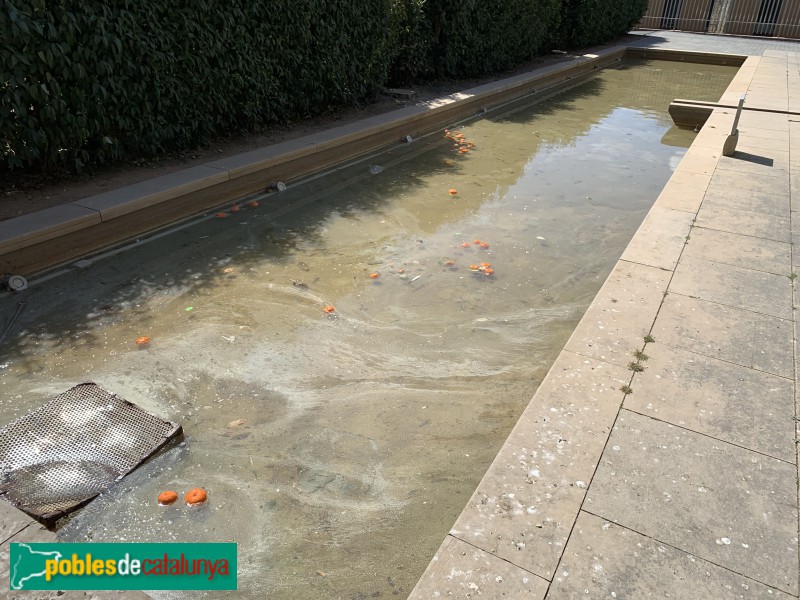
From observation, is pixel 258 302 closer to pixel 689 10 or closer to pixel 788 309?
pixel 788 309

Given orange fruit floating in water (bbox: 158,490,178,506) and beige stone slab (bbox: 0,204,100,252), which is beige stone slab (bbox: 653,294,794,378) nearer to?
orange fruit floating in water (bbox: 158,490,178,506)

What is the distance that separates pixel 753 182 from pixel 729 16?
994 inches

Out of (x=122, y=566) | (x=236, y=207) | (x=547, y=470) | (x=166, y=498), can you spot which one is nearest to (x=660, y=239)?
(x=547, y=470)

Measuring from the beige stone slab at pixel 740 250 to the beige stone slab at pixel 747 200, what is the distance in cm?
84

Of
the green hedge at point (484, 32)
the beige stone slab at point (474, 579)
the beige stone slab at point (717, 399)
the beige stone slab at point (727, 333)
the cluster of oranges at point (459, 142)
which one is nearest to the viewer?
the beige stone slab at point (474, 579)

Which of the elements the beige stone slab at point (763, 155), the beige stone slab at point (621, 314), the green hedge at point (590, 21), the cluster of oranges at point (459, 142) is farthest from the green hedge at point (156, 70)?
the green hedge at point (590, 21)

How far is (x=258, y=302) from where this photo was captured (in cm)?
454

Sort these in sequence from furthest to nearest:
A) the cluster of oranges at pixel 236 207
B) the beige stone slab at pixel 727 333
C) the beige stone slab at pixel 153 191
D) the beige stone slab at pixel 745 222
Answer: the cluster of oranges at pixel 236 207 < the beige stone slab at pixel 745 222 < the beige stone slab at pixel 153 191 < the beige stone slab at pixel 727 333

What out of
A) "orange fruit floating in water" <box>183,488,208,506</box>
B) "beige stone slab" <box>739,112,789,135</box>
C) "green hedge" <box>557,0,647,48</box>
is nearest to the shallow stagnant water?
"orange fruit floating in water" <box>183,488,208,506</box>

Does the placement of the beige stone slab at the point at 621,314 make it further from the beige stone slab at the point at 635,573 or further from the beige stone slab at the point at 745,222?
the beige stone slab at the point at 745,222

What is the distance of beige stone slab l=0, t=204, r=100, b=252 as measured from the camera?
14.8 feet

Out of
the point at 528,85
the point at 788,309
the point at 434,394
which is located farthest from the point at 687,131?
the point at 434,394

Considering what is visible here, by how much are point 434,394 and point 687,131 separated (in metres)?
9.14

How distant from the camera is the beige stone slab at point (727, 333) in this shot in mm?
3535
